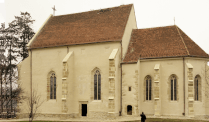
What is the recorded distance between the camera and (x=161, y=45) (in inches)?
1153

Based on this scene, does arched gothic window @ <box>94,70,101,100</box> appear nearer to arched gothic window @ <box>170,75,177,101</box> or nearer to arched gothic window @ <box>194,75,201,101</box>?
arched gothic window @ <box>170,75,177,101</box>

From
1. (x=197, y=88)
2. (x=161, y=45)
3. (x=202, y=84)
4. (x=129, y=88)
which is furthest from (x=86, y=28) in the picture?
(x=202, y=84)

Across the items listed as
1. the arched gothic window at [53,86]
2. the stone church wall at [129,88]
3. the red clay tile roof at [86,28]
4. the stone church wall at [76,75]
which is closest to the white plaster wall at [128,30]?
the red clay tile roof at [86,28]

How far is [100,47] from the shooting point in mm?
29594

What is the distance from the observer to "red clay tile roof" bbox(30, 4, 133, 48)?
30.3 meters

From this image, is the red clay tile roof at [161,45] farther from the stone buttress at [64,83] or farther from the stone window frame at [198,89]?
the stone buttress at [64,83]

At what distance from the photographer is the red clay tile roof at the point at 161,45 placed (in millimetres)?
27855

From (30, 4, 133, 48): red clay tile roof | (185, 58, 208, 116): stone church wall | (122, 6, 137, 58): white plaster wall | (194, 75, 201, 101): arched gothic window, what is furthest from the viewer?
(30, 4, 133, 48): red clay tile roof

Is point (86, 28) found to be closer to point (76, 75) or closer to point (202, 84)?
point (76, 75)

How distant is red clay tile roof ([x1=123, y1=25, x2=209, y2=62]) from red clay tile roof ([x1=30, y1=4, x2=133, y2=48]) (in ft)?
9.12

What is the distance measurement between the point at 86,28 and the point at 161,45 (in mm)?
10441

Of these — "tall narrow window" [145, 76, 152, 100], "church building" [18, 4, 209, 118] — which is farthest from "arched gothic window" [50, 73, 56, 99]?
"tall narrow window" [145, 76, 152, 100]

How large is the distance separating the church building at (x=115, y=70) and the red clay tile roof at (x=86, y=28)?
14 centimetres

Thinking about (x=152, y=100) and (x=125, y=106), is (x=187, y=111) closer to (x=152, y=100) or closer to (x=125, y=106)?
(x=152, y=100)
